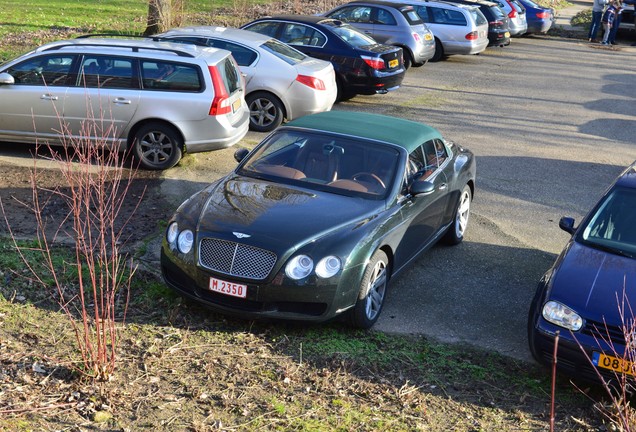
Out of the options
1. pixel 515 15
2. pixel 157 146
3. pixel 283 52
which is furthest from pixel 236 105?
pixel 515 15

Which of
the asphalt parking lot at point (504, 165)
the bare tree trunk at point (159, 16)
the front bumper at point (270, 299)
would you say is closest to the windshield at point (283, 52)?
the asphalt parking lot at point (504, 165)

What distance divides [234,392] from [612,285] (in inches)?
Result: 120

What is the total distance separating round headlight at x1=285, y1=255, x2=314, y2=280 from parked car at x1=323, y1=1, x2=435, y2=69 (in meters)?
14.1

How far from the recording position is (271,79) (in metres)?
13.7

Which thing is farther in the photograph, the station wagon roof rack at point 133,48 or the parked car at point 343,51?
the parked car at point 343,51

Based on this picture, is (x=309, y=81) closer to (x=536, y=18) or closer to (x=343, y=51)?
(x=343, y=51)

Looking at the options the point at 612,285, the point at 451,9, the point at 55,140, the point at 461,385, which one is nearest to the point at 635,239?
the point at 612,285

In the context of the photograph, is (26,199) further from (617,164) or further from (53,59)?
(617,164)

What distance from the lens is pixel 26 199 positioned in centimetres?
984

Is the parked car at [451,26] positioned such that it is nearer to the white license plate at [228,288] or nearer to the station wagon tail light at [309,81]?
the station wagon tail light at [309,81]

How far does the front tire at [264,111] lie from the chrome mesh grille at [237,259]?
716 cm

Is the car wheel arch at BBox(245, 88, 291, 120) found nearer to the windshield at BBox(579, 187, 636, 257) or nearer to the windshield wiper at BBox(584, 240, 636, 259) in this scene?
the windshield at BBox(579, 187, 636, 257)

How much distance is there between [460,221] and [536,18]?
22.3m

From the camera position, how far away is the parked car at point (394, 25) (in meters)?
20.2
